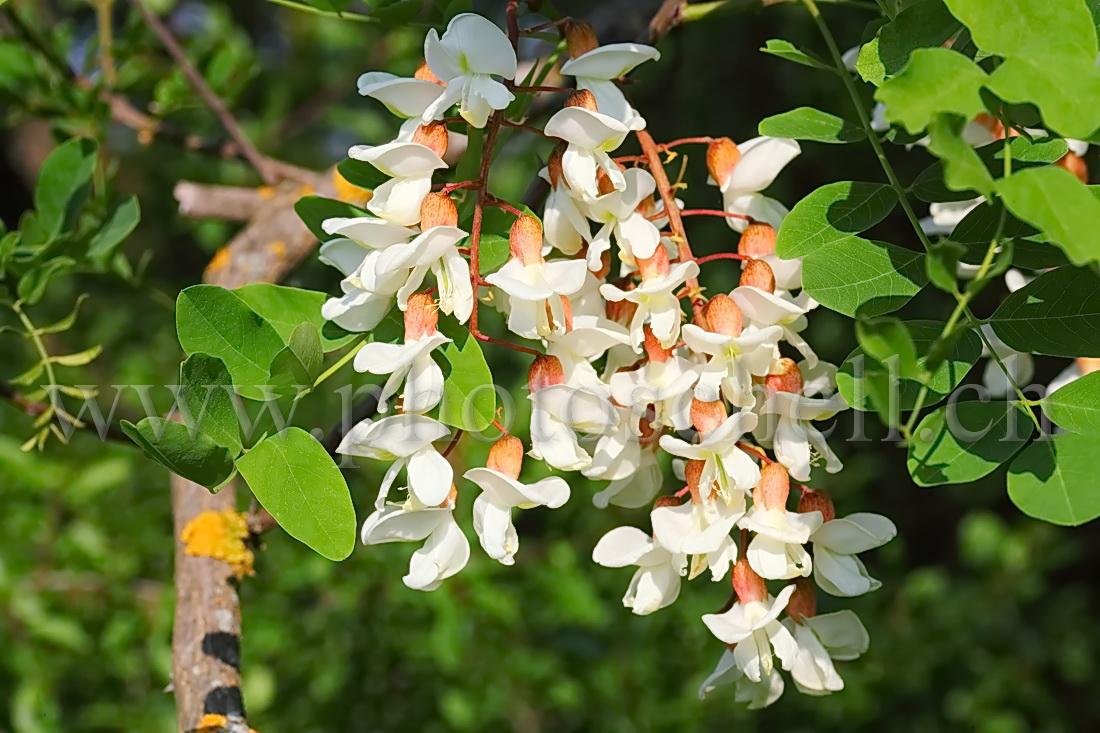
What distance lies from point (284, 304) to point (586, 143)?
0.70ft

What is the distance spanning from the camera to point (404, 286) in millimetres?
555

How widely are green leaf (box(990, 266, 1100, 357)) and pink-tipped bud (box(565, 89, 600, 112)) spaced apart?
24 cm


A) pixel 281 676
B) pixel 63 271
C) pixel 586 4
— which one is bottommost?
pixel 281 676

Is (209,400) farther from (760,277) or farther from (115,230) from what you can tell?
(115,230)

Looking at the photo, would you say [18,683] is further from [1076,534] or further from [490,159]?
[1076,534]

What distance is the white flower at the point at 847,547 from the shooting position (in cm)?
61

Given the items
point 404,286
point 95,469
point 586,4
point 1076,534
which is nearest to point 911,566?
point 1076,534

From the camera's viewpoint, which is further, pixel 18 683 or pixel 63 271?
pixel 18 683

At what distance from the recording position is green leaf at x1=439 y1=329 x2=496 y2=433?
0.58 meters

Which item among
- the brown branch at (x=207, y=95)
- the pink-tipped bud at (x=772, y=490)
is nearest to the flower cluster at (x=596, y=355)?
the pink-tipped bud at (x=772, y=490)

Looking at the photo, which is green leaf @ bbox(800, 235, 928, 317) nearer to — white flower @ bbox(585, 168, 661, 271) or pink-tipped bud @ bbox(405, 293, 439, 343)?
white flower @ bbox(585, 168, 661, 271)

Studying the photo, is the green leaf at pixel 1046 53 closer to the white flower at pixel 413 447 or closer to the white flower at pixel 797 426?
the white flower at pixel 797 426

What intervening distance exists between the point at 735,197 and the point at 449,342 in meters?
0.21

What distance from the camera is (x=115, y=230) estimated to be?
941mm
